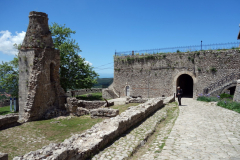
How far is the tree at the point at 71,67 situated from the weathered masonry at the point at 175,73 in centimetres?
422

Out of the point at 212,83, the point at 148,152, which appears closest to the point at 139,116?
the point at 148,152

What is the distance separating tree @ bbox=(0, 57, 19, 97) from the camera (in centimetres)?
2211

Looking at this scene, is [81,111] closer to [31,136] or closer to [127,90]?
[31,136]

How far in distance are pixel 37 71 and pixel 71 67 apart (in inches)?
361

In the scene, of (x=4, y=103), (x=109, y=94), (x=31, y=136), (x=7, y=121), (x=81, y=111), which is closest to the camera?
(x=31, y=136)

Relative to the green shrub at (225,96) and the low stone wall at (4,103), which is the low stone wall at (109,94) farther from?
the low stone wall at (4,103)

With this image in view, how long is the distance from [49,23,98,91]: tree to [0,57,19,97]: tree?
516 centimetres

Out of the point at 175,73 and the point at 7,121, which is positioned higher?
the point at 175,73

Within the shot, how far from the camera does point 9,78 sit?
21.9 meters

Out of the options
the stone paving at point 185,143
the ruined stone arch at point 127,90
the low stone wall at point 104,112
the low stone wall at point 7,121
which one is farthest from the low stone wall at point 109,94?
the stone paving at point 185,143

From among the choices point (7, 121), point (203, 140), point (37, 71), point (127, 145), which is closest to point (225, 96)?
point (203, 140)

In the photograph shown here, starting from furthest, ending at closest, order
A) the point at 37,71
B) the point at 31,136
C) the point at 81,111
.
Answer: the point at 81,111
the point at 37,71
the point at 31,136

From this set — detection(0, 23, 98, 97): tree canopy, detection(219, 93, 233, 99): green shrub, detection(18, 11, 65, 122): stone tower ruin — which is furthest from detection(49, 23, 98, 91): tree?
detection(219, 93, 233, 99): green shrub

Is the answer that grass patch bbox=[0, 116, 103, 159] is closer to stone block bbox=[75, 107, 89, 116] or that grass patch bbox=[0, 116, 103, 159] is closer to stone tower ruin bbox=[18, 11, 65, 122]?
stone tower ruin bbox=[18, 11, 65, 122]
